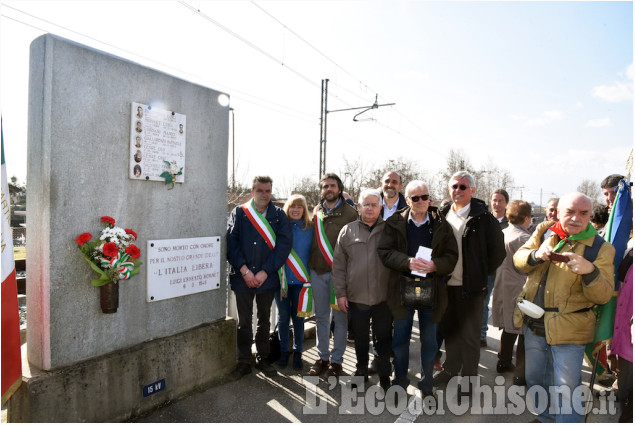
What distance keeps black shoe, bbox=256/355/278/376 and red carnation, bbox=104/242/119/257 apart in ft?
6.39

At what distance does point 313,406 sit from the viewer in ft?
11.8

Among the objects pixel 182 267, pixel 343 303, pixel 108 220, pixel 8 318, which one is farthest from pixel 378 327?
pixel 8 318

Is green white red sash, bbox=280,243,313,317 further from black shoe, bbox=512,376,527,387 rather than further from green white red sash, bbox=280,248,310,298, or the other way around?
black shoe, bbox=512,376,527,387

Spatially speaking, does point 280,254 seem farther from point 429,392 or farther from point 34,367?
point 34,367

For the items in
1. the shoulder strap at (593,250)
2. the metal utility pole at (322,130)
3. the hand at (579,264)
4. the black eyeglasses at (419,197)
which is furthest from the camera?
the metal utility pole at (322,130)

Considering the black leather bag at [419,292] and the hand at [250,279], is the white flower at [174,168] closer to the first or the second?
the hand at [250,279]

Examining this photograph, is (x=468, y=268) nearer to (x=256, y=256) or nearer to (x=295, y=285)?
(x=295, y=285)

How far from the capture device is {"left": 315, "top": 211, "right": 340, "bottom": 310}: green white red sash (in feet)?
13.9

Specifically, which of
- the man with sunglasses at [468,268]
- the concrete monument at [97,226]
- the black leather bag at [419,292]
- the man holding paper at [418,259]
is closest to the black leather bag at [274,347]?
the concrete monument at [97,226]

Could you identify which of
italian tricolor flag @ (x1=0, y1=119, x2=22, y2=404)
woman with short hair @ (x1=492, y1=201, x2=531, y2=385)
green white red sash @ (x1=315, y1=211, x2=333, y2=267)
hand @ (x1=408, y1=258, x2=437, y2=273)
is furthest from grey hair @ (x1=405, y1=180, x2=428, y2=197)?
italian tricolor flag @ (x1=0, y1=119, x2=22, y2=404)

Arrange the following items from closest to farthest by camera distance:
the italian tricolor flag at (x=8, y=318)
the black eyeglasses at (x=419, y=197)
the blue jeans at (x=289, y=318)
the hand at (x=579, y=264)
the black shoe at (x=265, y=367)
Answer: the italian tricolor flag at (x=8, y=318), the hand at (x=579, y=264), the black eyeglasses at (x=419, y=197), the black shoe at (x=265, y=367), the blue jeans at (x=289, y=318)

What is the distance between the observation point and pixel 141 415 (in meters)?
3.40

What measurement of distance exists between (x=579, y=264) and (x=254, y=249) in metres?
2.79

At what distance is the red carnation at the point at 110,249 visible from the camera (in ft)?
9.91
